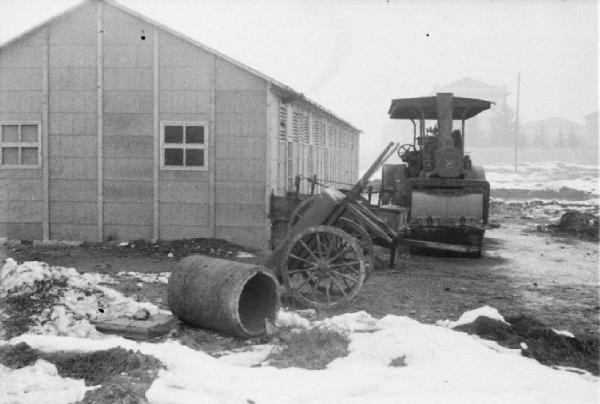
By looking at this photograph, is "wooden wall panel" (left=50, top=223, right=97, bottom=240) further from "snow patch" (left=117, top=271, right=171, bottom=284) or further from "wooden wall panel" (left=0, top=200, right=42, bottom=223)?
"snow patch" (left=117, top=271, right=171, bottom=284)

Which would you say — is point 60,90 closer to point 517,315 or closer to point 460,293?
point 460,293

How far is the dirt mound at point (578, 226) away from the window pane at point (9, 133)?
14.6 metres

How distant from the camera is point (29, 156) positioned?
13.4 meters

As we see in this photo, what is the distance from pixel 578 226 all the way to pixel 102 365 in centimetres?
1551

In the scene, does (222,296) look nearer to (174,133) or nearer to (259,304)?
(259,304)

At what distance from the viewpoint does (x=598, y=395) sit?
484 centimetres

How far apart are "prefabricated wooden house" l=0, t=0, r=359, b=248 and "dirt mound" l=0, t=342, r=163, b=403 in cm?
755

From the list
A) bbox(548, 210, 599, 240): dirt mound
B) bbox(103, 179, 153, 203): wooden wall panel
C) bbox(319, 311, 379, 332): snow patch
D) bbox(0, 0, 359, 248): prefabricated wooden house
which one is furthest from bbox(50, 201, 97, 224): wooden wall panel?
bbox(548, 210, 599, 240): dirt mound

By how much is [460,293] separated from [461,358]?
12.1 feet

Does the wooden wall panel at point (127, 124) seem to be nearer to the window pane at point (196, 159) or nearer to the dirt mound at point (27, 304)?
the window pane at point (196, 159)

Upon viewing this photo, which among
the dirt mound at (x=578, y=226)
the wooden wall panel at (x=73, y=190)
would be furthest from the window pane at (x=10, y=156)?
the dirt mound at (x=578, y=226)

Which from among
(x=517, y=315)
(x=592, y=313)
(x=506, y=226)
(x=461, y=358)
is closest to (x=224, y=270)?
(x=461, y=358)

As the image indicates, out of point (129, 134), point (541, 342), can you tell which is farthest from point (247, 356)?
point (129, 134)

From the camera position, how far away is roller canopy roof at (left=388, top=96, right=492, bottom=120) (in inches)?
547
